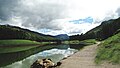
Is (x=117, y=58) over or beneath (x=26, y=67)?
over

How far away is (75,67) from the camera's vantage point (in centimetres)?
2673

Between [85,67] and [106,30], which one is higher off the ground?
[106,30]

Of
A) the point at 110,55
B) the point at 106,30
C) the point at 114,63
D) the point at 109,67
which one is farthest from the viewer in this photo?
the point at 106,30

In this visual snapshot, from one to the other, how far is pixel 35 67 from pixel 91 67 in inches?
365

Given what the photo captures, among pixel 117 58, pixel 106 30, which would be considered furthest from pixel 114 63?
pixel 106 30

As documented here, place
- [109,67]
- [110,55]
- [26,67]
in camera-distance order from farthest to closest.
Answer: [26,67]
[110,55]
[109,67]

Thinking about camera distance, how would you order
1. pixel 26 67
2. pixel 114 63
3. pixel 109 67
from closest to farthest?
pixel 109 67, pixel 114 63, pixel 26 67

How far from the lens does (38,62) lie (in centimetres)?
3180

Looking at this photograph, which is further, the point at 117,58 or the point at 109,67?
the point at 117,58

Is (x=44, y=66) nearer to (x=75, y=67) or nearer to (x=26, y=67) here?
(x=75, y=67)

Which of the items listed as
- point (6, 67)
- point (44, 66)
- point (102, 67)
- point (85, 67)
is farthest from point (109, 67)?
point (6, 67)

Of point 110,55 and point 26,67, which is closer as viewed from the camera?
point 110,55

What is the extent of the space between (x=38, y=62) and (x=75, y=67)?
278 inches

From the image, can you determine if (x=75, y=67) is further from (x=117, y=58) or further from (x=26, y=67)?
(x=26, y=67)
